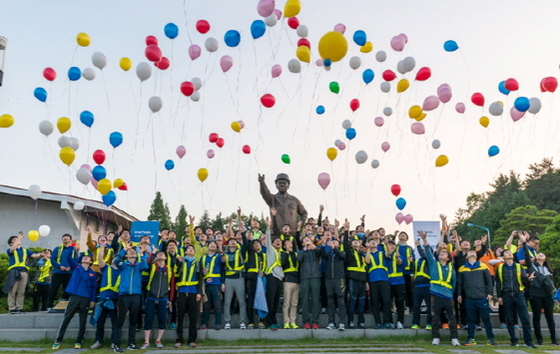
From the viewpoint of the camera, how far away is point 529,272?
380 inches

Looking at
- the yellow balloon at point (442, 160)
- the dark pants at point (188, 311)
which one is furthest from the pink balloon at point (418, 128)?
the dark pants at point (188, 311)

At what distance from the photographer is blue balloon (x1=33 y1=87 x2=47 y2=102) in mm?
11727

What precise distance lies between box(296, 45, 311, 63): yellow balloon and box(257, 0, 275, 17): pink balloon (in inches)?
42.7

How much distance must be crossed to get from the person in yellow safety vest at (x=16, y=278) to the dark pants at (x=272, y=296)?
577 cm

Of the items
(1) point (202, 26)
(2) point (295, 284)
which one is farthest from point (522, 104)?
(1) point (202, 26)

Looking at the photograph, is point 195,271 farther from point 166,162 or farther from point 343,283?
point 166,162

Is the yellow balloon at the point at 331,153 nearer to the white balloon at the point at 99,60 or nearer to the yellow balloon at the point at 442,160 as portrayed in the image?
the yellow balloon at the point at 442,160

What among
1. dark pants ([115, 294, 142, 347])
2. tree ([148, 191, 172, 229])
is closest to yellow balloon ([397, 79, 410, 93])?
dark pants ([115, 294, 142, 347])

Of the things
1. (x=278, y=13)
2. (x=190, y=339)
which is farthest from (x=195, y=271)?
(x=278, y=13)

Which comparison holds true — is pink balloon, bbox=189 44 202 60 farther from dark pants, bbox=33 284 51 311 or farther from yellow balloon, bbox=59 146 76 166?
dark pants, bbox=33 284 51 311

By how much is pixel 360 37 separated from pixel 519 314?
6.80m

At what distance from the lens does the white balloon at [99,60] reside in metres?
11.7

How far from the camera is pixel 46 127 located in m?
11.5

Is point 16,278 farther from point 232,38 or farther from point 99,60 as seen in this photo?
point 232,38
